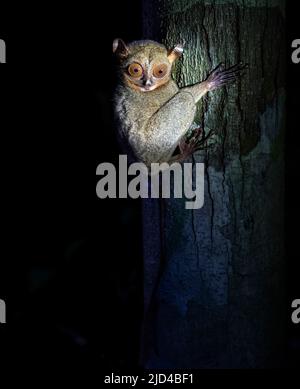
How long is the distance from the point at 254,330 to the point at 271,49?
3.63ft

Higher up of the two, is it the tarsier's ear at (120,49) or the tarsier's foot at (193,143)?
the tarsier's ear at (120,49)

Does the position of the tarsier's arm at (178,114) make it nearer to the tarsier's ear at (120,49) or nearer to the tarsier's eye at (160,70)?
the tarsier's eye at (160,70)

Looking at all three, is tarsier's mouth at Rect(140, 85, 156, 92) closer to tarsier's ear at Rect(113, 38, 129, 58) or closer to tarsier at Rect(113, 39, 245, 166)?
tarsier at Rect(113, 39, 245, 166)

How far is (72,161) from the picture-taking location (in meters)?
3.78

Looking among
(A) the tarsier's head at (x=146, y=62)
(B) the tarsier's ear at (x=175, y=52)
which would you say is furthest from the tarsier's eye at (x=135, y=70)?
(B) the tarsier's ear at (x=175, y=52)

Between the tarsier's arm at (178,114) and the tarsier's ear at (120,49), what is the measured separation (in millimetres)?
240

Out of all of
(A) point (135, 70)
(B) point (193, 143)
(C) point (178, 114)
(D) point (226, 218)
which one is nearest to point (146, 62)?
(A) point (135, 70)

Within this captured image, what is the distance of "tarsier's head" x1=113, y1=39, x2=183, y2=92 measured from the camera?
173cm

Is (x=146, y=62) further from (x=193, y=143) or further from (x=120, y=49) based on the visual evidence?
(x=193, y=143)

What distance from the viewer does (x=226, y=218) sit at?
1854mm

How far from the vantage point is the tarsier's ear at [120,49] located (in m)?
1.79

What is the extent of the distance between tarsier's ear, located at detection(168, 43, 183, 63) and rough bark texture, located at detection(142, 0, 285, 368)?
29 mm

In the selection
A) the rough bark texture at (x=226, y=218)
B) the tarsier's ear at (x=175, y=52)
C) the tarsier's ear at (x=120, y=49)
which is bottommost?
the rough bark texture at (x=226, y=218)

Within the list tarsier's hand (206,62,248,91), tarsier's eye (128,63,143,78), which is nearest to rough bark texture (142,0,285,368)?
tarsier's hand (206,62,248,91)
